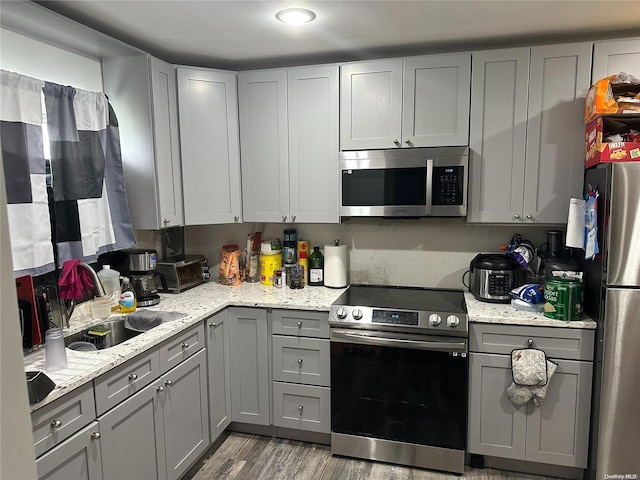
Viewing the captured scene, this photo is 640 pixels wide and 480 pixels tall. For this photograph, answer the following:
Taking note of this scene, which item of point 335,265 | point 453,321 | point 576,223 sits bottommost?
point 453,321

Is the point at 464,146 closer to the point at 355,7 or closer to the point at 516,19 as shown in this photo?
the point at 516,19

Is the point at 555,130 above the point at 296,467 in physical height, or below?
above

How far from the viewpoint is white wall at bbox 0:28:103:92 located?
2037 millimetres

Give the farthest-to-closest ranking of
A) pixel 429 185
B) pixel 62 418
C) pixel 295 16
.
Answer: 1. pixel 429 185
2. pixel 295 16
3. pixel 62 418

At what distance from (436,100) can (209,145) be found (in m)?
1.48

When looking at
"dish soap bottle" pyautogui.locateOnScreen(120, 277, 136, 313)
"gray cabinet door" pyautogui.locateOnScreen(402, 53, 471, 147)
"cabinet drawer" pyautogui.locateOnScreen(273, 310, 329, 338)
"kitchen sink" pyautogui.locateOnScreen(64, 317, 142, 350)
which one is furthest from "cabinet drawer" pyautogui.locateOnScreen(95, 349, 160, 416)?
"gray cabinet door" pyautogui.locateOnScreen(402, 53, 471, 147)

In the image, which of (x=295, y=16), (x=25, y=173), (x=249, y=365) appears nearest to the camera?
(x=25, y=173)

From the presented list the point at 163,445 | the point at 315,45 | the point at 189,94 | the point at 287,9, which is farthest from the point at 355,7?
the point at 163,445

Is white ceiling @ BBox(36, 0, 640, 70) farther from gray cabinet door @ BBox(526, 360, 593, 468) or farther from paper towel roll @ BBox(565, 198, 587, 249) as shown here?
gray cabinet door @ BBox(526, 360, 593, 468)

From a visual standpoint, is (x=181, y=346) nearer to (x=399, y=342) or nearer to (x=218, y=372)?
(x=218, y=372)

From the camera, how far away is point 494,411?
2.40m

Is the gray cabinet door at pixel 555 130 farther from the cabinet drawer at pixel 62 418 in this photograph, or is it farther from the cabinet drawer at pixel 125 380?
the cabinet drawer at pixel 62 418

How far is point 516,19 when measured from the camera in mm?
2270

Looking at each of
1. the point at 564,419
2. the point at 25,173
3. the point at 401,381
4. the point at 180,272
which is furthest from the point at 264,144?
the point at 564,419
